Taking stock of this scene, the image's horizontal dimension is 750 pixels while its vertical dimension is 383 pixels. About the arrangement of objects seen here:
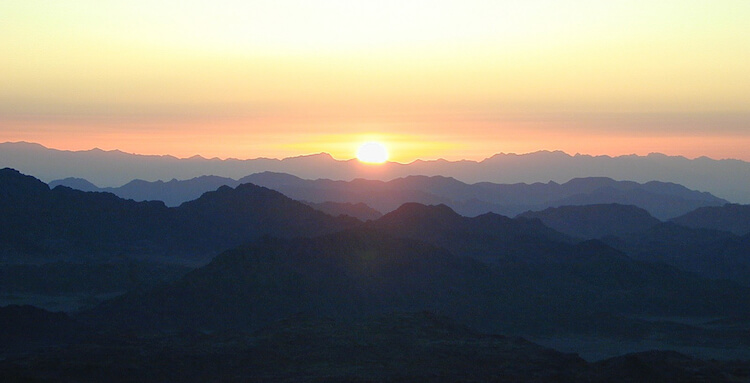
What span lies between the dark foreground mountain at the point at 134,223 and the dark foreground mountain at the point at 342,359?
7008 centimetres

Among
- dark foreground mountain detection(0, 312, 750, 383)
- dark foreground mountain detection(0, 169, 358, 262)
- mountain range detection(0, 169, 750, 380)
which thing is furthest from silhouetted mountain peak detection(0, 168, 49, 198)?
dark foreground mountain detection(0, 312, 750, 383)

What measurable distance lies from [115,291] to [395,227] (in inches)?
1550

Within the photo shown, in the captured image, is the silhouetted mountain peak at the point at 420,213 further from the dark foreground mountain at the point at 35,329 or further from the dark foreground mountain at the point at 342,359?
the dark foreground mountain at the point at 35,329

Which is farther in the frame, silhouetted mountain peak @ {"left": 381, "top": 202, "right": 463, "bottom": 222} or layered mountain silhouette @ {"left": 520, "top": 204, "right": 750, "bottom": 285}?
layered mountain silhouette @ {"left": 520, "top": 204, "right": 750, "bottom": 285}

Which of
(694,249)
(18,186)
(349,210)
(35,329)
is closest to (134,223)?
(18,186)

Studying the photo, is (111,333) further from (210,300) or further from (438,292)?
(438,292)

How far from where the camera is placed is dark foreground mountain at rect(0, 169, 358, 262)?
153 metres

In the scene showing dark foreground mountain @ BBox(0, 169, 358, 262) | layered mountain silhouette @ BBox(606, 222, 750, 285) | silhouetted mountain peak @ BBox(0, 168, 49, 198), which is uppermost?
silhouetted mountain peak @ BBox(0, 168, 49, 198)

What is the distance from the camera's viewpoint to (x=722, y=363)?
65.8 meters

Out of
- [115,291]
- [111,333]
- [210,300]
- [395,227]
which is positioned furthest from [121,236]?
[111,333]

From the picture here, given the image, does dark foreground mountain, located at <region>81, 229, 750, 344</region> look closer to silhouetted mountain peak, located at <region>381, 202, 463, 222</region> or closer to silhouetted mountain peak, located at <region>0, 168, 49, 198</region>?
silhouetted mountain peak, located at <region>381, 202, 463, 222</region>

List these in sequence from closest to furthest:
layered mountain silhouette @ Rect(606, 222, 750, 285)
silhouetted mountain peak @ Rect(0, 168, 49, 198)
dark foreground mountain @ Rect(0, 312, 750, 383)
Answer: dark foreground mountain @ Rect(0, 312, 750, 383) → layered mountain silhouette @ Rect(606, 222, 750, 285) → silhouetted mountain peak @ Rect(0, 168, 49, 198)

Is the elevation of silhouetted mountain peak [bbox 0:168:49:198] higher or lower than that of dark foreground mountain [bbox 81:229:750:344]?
higher

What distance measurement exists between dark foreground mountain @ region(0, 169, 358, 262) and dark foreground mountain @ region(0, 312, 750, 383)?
230ft
